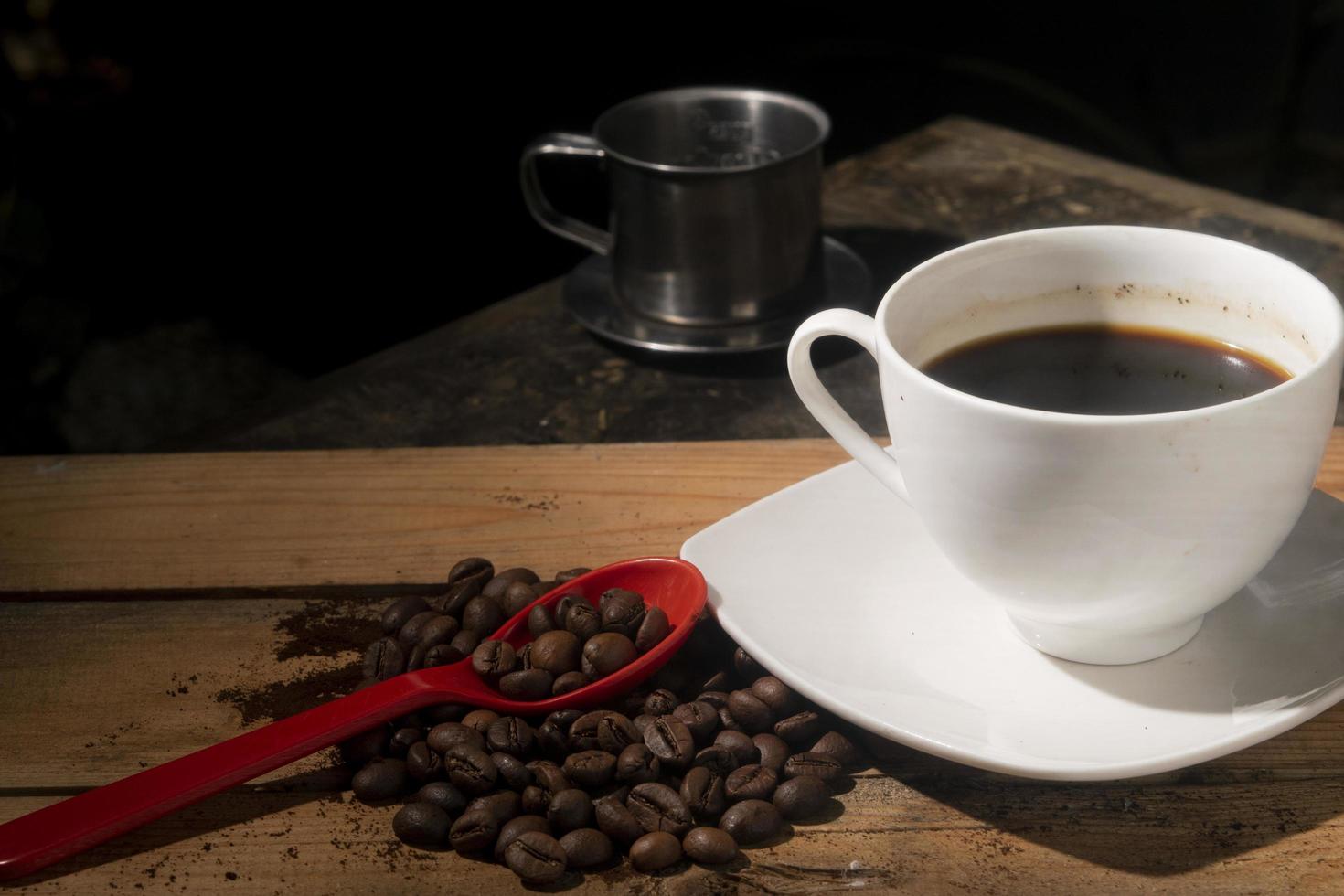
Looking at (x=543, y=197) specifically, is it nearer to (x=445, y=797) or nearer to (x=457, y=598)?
(x=457, y=598)

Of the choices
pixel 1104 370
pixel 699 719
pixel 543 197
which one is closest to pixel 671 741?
pixel 699 719

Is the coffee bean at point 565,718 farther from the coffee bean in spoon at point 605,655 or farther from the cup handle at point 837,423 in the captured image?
the cup handle at point 837,423

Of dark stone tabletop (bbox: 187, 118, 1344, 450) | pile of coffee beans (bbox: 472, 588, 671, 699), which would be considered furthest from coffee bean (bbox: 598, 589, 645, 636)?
dark stone tabletop (bbox: 187, 118, 1344, 450)

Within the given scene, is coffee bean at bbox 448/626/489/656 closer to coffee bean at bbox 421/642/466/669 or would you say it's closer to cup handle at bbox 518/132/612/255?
coffee bean at bbox 421/642/466/669

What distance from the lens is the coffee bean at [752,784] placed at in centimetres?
71

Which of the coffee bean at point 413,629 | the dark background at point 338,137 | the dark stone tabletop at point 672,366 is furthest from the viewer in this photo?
the dark background at point 338,137

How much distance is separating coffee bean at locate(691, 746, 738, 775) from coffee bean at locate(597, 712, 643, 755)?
0.04 metres

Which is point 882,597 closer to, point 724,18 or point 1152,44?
point 724,18

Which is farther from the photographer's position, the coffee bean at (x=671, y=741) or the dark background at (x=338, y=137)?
the dark background at (x=338, y=137)

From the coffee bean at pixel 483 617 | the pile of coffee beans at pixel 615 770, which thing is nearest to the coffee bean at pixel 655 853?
the pile of coffee beans at pixel 615 770

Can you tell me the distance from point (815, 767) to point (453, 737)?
22 centimetres

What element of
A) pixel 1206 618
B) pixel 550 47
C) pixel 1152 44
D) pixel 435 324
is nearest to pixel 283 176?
pixel 435 324

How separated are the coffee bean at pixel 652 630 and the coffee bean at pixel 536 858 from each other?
154mm

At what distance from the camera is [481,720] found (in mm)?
760
